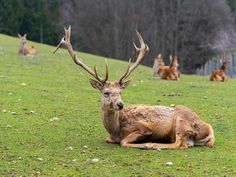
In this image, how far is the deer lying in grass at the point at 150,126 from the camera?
852cm

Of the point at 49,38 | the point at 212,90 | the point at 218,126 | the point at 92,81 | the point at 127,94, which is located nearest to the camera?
the point at 92,81

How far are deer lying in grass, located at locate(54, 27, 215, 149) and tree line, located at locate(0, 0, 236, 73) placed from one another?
44.8 metres

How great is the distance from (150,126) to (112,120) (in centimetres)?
59

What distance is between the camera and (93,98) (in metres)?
13.9

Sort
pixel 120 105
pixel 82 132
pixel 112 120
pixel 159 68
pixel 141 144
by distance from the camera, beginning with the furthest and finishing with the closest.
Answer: pixel 159 68 < pixel 82 132 < pixel 112 120 < pixel 141 144 < pixel 120 105

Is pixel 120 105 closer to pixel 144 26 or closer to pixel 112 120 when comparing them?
pixel 112 120

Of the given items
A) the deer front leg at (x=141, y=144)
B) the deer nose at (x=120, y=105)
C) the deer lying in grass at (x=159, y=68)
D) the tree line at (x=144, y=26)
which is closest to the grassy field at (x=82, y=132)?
the deer front leg at (x=141, y=144)

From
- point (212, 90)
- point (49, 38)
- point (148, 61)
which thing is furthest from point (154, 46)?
point (212, 90)

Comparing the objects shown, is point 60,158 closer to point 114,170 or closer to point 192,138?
point 114,170

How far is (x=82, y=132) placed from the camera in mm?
9688

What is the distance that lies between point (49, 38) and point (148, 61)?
9259 mm

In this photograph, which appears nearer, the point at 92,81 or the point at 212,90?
the point at 92,81

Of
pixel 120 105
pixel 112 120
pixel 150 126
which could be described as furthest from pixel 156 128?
pixel 120 105

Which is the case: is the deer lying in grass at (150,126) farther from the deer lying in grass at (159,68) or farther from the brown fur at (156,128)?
the deer lying in grass at (159,68)
